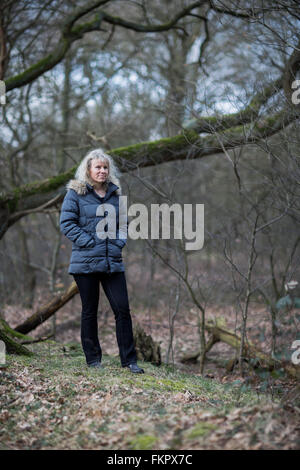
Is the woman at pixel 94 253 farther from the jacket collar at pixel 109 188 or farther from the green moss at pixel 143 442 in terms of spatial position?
the green moss at pixel 143 442

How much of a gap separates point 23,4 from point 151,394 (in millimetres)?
7190

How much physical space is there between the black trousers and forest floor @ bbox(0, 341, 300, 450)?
30cm

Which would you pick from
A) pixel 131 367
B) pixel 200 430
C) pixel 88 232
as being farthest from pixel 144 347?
pixel 200 430

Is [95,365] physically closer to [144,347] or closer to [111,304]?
[111,304]

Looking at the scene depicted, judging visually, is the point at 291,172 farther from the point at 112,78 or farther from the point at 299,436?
the point at 112,78

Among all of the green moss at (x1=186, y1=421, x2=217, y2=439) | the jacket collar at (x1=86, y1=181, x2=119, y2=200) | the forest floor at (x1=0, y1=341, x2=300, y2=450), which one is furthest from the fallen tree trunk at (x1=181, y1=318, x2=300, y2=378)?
the green moss at (x1=186, y1=421, x2=217, y2=439)

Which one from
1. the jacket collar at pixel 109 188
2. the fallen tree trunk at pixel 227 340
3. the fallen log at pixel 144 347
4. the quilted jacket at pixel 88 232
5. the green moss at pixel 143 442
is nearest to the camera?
the green moss at pixel 143 442

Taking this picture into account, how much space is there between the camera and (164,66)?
12266 millimetres

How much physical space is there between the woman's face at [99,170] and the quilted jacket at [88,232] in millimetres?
136

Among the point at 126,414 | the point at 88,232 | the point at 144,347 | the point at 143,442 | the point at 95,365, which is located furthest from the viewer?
the point at 144,347

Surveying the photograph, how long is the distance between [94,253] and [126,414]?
5.98ft

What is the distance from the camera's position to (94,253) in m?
4.53

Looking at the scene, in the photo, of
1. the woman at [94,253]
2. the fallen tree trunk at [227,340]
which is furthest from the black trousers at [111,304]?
the fallen tree trunk at [227,340]

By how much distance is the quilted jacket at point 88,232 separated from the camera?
453 cm
